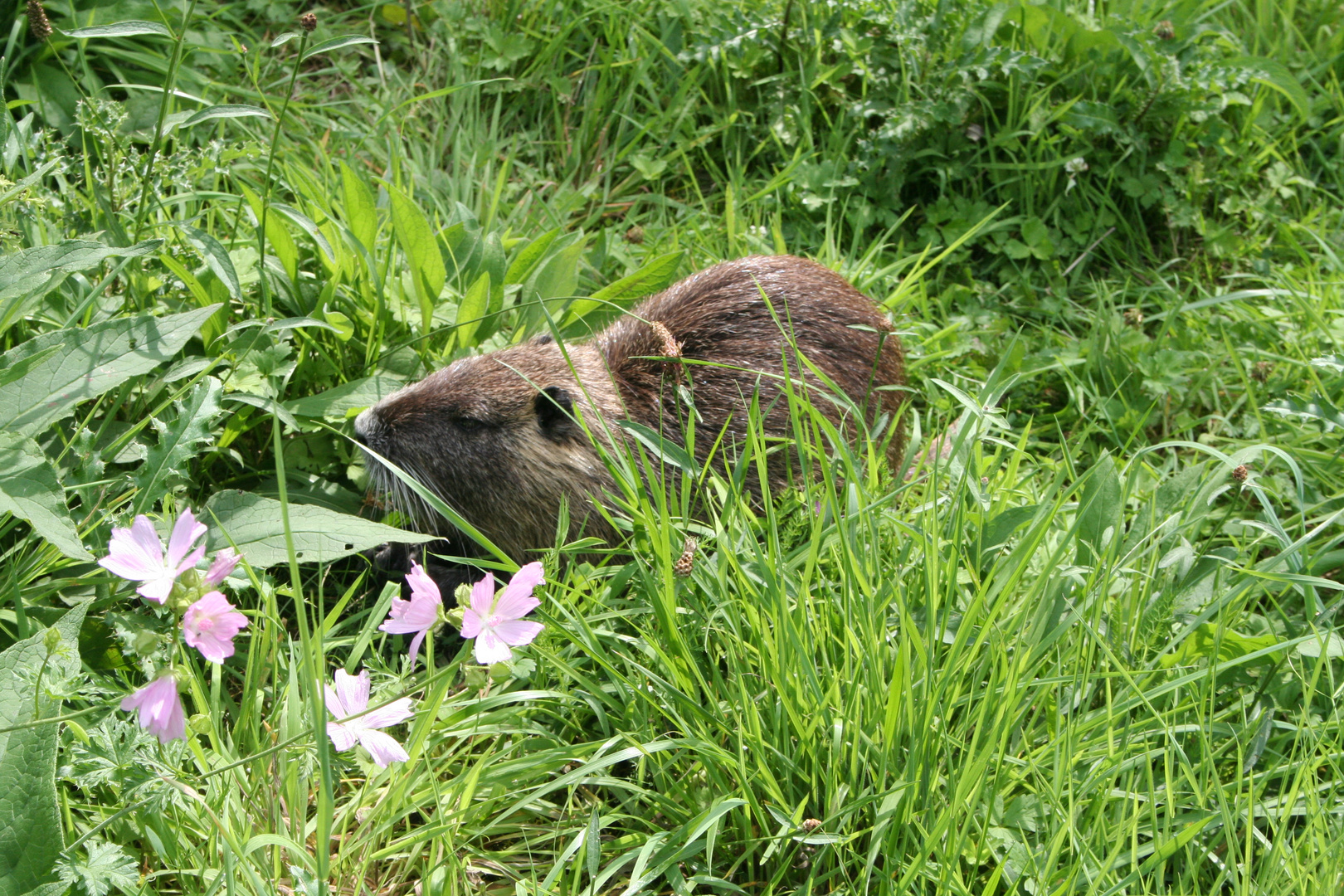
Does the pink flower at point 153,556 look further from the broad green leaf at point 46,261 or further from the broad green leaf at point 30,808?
the broad green leaf at point 46,261

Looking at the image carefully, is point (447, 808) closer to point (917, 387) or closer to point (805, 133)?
point (917, 387)

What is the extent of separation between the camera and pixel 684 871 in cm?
226

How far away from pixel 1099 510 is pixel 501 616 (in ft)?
5.70

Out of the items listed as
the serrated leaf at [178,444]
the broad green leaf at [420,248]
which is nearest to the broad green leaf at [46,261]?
the serrated leaf at [178,444]

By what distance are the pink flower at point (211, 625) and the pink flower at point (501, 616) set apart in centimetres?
35

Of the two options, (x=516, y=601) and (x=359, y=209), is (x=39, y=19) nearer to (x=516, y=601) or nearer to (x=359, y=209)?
(x=359, y=209)

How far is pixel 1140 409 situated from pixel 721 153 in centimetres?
194

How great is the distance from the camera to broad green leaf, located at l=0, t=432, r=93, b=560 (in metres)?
2.17

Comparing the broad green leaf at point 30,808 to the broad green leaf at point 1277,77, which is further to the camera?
the broad green leaf at point 1277,77

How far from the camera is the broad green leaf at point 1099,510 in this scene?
2.77 m

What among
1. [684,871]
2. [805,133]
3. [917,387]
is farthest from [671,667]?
[805,133]

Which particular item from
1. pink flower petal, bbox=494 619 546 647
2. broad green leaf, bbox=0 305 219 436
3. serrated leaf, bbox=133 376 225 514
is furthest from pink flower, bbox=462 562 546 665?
broad green leaf, bbox=0 305 219 436

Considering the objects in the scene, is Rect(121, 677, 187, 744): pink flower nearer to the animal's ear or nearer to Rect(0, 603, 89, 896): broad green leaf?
Rect(0, 603, 89, 896): broad green leaf

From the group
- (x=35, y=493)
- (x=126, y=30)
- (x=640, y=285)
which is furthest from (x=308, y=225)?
(x=35, y=493)
